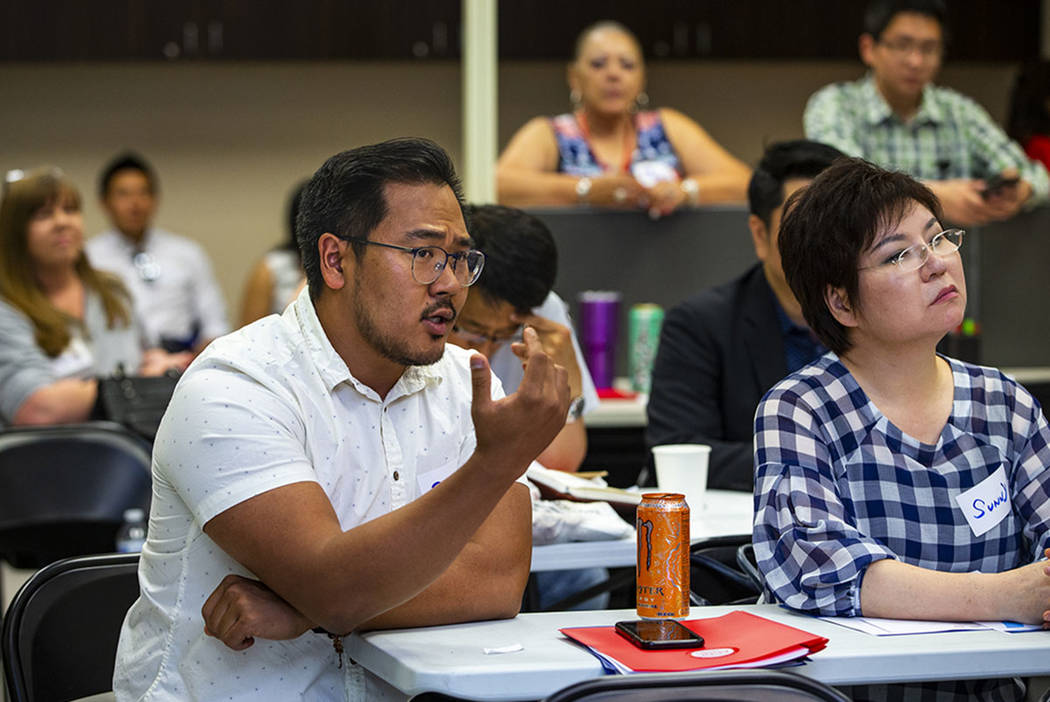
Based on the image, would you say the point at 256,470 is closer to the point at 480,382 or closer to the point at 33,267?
the point at 480,382

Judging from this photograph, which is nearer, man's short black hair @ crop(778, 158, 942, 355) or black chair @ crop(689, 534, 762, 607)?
man's short black hair @ crop(778, 158, 942, 355)

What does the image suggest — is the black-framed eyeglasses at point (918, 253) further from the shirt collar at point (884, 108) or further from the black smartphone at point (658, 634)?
the shirt collar at point (884, 108)

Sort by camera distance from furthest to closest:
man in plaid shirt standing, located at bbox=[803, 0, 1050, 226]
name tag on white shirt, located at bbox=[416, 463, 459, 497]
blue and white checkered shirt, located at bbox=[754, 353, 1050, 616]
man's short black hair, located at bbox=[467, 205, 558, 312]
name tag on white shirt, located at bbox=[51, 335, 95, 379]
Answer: man in plaid shirt standing, located at bbox=[803, 0, 1050, 226], name tag on white shirt, located at bbox=[51, 335, 95, 379], man's short black hair, located at bbox=[467, 205, 558, 312], name tag on white shirt, located at bbox=[416, 463, 459, 497], blue and white checkered shirt, located at bbox=[754, 353, 1050, 616]

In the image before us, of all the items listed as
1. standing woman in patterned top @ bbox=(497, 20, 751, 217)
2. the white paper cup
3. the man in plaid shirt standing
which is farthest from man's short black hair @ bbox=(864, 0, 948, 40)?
the white paper cup

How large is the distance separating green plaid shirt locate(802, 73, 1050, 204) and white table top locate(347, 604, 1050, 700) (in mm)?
3150

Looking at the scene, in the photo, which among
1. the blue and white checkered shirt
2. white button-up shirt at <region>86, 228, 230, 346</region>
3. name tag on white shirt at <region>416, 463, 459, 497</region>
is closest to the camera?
the blue and white checkered shirt

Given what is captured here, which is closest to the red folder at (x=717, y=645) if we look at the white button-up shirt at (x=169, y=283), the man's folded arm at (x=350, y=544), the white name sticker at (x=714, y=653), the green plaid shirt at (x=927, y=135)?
the white name sticker at (x=714, y=653)

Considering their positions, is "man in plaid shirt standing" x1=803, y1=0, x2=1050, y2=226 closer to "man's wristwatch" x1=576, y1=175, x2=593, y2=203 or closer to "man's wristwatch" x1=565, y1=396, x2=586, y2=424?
"man's wristwatch" x1=576, y1=175, x2=593, y2=203

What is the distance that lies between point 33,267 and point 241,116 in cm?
345

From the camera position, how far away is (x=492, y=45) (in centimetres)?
460

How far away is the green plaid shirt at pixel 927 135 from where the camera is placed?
15.2 ft

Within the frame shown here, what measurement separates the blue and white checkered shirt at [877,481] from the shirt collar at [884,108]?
9.30 ft

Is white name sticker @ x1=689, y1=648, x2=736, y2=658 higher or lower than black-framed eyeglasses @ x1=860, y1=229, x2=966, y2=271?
lower

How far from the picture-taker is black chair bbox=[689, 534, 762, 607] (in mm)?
2256
